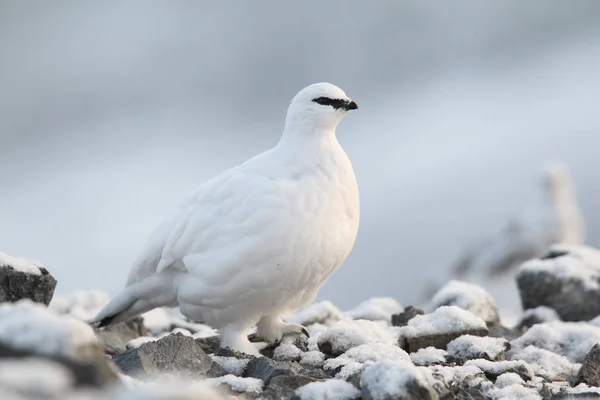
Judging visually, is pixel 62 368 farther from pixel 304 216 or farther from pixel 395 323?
pixel 395 323

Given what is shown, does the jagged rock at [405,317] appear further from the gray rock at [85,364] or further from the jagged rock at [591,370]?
the gray rock at [85,364]

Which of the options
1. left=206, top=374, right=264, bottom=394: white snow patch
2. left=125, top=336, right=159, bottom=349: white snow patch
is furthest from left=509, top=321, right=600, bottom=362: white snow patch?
left=125, top=336, right=159, bottom=349: white snow patch

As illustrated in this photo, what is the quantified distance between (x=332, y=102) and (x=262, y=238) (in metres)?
0.95

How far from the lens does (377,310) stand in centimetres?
655

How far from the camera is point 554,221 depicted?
14.4 meters

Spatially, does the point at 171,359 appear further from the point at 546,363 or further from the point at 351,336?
the point at 546,363

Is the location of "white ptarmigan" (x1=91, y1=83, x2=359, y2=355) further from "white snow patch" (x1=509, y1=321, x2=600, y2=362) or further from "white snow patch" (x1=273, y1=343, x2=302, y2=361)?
"white snow patch" (x1=509, y1=321, x2=600, y2=362)

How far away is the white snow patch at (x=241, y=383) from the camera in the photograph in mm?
3551

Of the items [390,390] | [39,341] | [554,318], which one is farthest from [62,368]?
[554,318]


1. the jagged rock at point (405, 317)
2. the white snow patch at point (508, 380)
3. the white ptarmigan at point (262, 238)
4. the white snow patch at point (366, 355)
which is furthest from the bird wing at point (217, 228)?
the white snow patch at point (508, 380)

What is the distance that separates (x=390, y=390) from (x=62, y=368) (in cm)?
135

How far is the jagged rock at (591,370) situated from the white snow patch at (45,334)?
2.73m

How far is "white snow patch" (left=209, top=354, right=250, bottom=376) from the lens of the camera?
4.06 metres

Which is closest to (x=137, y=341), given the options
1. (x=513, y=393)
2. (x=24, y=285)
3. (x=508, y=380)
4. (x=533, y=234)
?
(x=24, y=285)
